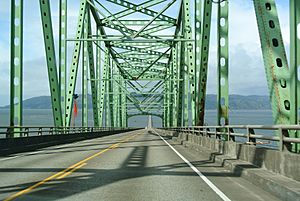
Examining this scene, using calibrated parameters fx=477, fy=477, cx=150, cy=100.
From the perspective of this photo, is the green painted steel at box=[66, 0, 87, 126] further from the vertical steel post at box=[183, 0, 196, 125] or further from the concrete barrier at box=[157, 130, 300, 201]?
the concrete barrier at box=[157, 130, 300, 201]

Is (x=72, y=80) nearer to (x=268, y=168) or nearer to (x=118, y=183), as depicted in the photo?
(x=118, y=183)

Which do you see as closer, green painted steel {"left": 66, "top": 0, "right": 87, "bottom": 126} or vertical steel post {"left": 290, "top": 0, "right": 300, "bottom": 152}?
vertical steel post {"left": 290, "top": 0, "right": 300, "bottom": 152}

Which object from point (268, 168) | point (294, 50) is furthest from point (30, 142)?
point (294, 50)

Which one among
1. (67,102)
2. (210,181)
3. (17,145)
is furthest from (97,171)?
(67,102)

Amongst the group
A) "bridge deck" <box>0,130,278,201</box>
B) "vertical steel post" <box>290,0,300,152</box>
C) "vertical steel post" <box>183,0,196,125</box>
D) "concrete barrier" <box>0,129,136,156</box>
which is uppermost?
"vertical steel post" <box>183,0,196,125</box>

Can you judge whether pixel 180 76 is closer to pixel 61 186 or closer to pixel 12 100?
pixel 12 100

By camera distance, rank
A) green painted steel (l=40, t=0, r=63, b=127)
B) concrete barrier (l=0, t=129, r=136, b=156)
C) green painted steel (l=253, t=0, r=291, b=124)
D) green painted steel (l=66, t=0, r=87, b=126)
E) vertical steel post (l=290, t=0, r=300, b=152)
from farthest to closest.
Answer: green painted steel (l=66, t=0, r=87, b=126), green painted steel (l=40, t=0, r=63, b=127), concrete barrier (l=0, t=129, r=136, b=156), green painted steel (l=253, t=0, r=291, b=124), vertical steel post (l=290, t=0, r=300, b=152)

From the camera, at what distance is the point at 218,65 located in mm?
20203

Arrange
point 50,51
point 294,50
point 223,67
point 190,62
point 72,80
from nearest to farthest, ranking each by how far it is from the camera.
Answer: point 294,50 < point 223,67 < point 50,51 < point 72,80 < point 190,62

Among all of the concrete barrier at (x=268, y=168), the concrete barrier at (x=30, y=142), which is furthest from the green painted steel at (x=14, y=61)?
the concrete barrier at (x=268, y=168)

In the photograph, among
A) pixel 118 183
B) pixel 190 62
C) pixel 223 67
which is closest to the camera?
pixel 118 183

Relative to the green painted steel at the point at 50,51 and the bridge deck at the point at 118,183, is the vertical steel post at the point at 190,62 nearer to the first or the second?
the green painted steel at the point at 50,51

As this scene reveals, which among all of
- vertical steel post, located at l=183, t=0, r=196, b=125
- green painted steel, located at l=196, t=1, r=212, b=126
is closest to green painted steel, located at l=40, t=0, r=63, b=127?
green painted steel, located at l=196, t=1, r=212, b=126

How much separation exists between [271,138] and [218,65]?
923 centimetres
